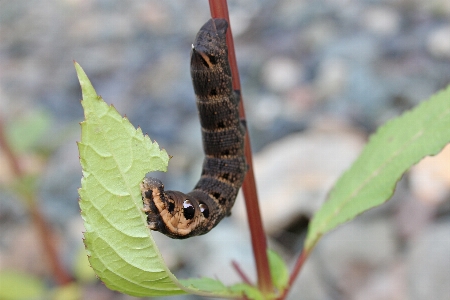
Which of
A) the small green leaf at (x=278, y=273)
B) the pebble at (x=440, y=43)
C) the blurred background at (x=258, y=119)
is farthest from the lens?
the pebble at (x=440, y=43)

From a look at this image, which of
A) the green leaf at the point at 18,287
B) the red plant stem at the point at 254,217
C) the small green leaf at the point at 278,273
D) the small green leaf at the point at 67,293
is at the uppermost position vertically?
the red plant stem at the point at 254,217

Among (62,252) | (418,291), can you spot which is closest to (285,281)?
(418,291)

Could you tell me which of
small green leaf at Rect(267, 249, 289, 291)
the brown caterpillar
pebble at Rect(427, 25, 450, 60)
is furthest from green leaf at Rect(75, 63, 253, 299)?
pebble at Rect(427, 25, 450, 60)

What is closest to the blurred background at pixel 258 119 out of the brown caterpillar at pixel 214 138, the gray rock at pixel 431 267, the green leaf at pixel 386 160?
the gray rock at pixel 431 267

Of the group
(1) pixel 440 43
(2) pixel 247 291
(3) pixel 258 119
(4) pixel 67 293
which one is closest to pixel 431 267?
(2) pixel 247 291

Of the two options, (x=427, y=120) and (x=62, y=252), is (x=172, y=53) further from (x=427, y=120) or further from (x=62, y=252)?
(x=427, y=120)

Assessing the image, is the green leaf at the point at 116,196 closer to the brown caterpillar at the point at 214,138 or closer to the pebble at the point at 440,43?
the brown caterpillar at the point at 214,138
